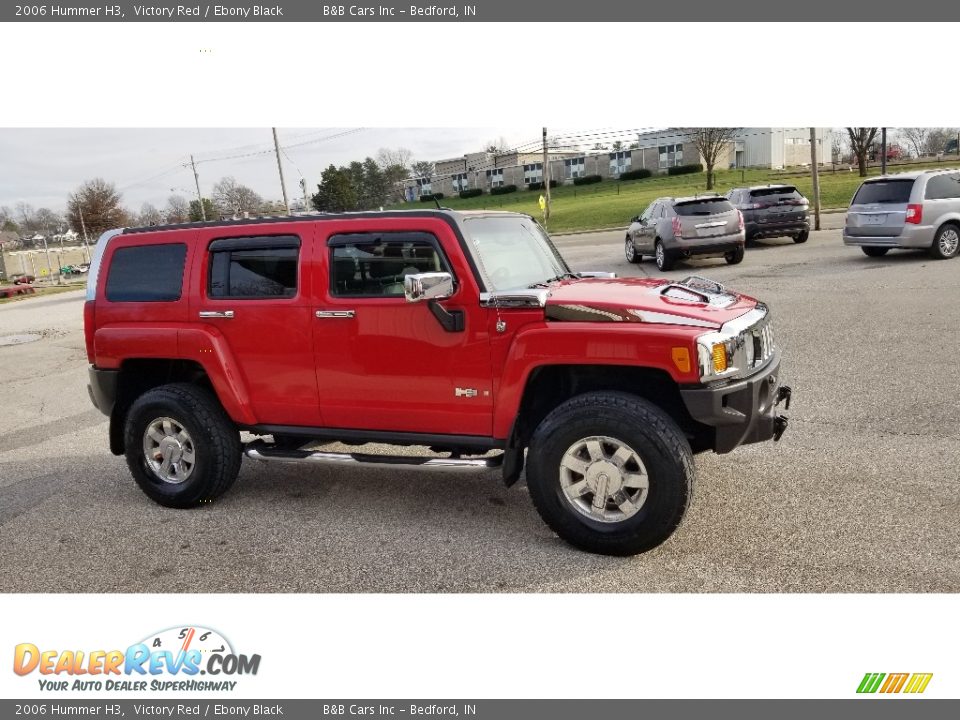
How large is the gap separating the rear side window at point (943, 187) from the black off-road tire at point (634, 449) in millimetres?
13920

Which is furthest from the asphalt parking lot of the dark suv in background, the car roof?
the dark suv in background

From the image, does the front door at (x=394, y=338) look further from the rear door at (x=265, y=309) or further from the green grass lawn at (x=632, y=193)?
the green grass lawn at (x=632, y=193)

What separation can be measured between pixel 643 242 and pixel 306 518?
51.1 ft

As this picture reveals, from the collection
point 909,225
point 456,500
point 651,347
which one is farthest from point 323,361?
point 909,225

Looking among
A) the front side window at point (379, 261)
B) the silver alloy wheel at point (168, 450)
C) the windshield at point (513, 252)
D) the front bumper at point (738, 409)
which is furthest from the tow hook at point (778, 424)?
the silver alloy wheel at point (168, 450)

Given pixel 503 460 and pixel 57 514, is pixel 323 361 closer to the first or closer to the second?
Result: pixel 503 460

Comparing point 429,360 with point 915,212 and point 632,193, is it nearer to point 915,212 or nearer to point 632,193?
point 915,212

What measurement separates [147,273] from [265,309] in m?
1.11

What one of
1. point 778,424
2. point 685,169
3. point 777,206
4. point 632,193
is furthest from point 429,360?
point 685,169

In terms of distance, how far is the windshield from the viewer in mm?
4645

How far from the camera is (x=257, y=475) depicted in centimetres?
604

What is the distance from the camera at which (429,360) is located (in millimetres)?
4500

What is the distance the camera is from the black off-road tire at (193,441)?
514 centimetres

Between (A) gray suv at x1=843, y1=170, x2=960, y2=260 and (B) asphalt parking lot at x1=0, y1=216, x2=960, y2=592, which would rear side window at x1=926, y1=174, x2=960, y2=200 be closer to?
(A) gray suv at x1=843, y1=170, x2=960, y2=260
